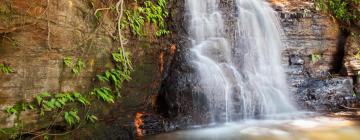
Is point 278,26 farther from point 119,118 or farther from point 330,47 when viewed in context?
point 119,118

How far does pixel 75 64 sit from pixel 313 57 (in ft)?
21.3

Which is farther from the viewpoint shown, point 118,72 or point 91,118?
point 118,72

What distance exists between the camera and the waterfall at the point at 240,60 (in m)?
6.09

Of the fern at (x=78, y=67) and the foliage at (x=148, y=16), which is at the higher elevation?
the foliage at (x=148, y=16)

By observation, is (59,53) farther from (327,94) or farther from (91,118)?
(327,94)

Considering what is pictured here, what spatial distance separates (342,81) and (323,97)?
73cm

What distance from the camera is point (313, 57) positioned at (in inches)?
317


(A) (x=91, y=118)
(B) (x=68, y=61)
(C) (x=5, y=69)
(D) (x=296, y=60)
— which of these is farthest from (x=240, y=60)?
(C) (x=5, y=69)

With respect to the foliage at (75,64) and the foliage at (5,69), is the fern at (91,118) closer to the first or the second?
the foliage at (75,64)

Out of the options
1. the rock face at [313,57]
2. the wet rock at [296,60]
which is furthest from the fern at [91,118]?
the wet rock at [296,60]

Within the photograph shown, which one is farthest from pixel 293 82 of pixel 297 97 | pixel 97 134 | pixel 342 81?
pixel 97 134

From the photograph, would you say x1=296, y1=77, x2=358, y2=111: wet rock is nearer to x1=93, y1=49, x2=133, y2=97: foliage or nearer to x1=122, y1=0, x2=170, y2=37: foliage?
x1=122, y1=0, x2=170, y2=37: foliage

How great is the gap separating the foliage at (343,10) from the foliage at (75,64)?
713cm

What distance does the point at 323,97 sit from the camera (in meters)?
7.43
